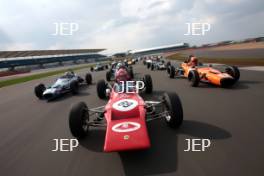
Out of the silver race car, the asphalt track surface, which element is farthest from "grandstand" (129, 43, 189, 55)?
the asphalt track surface

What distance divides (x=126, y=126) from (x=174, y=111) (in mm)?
1167

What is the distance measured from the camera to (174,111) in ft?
14.7

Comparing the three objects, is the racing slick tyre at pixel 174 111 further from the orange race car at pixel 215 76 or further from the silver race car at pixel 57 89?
the silver race car at pixel 57 89

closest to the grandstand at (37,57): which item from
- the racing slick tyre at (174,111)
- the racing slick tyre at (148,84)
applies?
the racing slick tyre at (148,84)

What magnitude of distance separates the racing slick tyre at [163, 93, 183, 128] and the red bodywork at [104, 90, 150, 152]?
0.56 meters

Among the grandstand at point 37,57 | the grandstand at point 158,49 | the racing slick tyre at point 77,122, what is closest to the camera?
the racing slick tyre at point 77,122

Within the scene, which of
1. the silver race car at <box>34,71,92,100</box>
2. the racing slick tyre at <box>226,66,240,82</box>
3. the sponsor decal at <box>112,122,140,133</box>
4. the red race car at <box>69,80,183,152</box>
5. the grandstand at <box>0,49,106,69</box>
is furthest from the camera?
the grandstand at <box>0,49,106,69</box>

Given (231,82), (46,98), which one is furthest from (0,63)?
(231,82)

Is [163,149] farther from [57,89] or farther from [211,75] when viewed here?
[57,89]

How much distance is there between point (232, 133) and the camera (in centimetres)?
432

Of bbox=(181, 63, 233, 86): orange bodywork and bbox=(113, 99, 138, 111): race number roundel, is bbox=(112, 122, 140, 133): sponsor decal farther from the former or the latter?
bbox=(181, 63, 233, 86): orange bodywork

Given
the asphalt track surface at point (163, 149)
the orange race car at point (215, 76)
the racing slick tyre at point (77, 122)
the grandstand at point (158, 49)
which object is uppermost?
the grandstand at point (158, 49)

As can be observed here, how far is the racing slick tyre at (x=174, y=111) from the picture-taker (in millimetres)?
4492

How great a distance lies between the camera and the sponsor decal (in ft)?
12.2
